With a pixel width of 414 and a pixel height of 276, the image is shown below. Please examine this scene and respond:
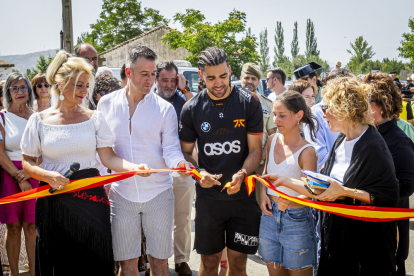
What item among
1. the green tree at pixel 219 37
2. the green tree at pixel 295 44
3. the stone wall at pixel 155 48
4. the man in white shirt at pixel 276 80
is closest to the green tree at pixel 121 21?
the stone wall at pixel 155 48

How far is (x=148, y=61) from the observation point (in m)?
3.69

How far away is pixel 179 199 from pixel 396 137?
2.72m

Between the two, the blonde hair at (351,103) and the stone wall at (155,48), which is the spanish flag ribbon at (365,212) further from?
the stone wall at (155,48)

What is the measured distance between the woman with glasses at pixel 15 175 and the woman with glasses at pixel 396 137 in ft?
12.4

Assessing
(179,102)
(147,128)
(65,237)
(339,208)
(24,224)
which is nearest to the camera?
(339,208)

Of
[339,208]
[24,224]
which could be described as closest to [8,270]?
[24,224]

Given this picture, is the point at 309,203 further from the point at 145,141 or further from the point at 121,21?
the point at 121,21

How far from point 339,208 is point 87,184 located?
207 cm

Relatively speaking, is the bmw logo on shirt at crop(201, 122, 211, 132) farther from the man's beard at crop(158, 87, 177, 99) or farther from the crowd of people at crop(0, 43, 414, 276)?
the man's beard at crop(158, 87, 177, 99)

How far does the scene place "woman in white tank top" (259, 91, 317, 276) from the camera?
131 inches

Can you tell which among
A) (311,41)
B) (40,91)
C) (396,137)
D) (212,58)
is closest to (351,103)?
(396,137)

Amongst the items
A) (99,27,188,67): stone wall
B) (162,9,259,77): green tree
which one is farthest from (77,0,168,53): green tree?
(162,9,259,77): green tree

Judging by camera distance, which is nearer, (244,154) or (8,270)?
(244,154)

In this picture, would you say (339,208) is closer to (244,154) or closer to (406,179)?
(406,179)
